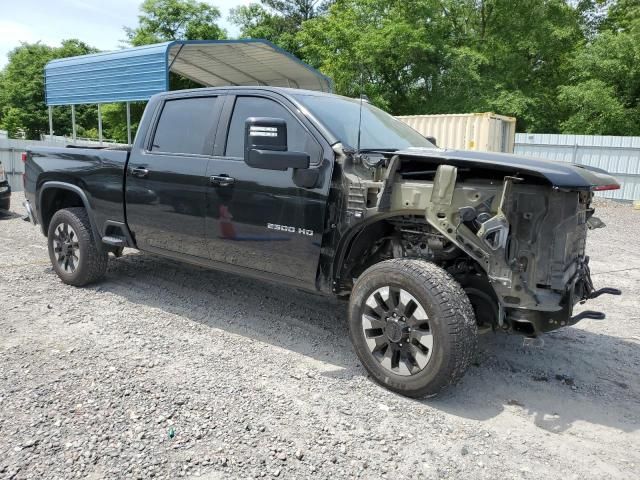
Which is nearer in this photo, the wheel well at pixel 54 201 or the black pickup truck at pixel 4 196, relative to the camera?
the wheel well at pixel 54 201

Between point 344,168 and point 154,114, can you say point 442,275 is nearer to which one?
point 344,168

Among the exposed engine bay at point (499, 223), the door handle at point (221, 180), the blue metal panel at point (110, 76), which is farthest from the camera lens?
the blue metal panel at point (110, 76)

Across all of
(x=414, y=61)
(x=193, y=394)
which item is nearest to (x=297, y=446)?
(x=193, y=394)

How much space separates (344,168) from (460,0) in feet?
83.5

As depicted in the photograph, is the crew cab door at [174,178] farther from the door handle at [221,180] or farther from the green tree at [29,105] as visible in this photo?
the green tree at [29,105]

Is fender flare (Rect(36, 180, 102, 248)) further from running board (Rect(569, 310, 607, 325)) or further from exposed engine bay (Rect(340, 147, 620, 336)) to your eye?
running board (Rect(569, 310, 607, 325))

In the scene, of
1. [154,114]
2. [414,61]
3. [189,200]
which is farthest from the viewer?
[414,61]

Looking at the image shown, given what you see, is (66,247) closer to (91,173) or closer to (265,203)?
(91,173)

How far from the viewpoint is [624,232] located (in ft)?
34.5

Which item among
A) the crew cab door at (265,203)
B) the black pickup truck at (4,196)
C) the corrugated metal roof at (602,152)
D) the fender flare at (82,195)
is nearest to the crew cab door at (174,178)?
the crew cab door at (265,203)

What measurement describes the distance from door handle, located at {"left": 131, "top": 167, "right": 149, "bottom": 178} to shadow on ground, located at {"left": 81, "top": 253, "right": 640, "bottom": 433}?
1.22 meters

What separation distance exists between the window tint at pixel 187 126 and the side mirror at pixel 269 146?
0.96 meters

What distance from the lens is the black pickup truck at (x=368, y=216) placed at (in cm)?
312

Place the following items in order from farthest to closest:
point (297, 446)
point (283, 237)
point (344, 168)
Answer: point (283, 237) < point (344, 168) < point (297, 446)
